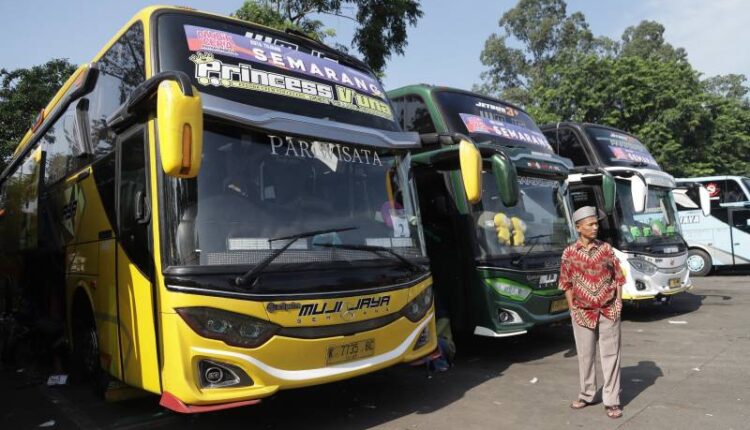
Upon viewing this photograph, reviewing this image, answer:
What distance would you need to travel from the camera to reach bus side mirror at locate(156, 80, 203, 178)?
337cm

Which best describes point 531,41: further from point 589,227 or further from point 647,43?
point 589,227

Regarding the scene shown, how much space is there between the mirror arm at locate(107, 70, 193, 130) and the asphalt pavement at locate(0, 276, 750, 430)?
2.59 m

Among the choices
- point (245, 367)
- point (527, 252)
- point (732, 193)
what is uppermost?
point (732, 193)

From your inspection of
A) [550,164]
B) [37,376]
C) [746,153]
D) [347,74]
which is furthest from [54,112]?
[746,153]

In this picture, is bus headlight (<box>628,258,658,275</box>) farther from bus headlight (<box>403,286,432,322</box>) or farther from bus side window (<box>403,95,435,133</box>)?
bus headlight (<box>403,286,432,322</box>)

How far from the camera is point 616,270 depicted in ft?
15.8

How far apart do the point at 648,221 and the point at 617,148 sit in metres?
1.52

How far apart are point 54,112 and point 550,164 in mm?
6186

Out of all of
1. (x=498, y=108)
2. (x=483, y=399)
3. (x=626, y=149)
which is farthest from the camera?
(x=626, y=149)

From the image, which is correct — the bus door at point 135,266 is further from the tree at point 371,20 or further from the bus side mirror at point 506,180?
the tree at point 371,20

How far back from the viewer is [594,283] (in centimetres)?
476

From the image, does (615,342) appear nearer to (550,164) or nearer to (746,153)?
(550,164)

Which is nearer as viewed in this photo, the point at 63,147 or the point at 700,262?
the point at 63,147

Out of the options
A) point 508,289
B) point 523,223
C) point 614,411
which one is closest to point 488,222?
point 523,223
